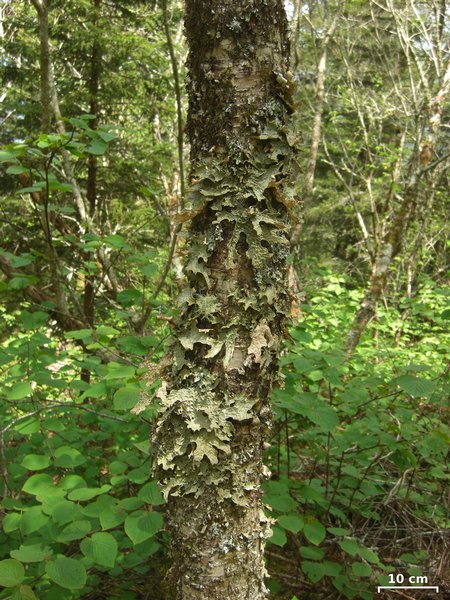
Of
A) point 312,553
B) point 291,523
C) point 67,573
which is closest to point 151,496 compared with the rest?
point 67,573

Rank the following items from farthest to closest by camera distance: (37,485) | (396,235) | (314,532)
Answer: (396,235) → (314,532) → (37,485)

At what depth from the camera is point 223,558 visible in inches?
44.9

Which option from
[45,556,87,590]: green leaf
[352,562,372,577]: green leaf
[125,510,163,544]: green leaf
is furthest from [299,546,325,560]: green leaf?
[45,556,87,590]: green leaf

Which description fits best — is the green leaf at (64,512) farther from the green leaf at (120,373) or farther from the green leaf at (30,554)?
the green leaf at (120,373)

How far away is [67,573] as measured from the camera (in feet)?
4.42

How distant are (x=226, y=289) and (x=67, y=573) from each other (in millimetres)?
991

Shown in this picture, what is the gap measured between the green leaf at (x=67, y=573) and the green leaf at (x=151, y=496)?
27 centimetres

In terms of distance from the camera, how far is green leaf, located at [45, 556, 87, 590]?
132 cm

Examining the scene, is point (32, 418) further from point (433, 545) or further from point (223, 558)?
point (433, 545)

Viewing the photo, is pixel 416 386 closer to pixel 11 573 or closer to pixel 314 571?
pixel 314 571

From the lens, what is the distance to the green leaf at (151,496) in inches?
60.0

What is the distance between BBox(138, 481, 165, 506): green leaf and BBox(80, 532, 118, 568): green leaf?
0.16 m

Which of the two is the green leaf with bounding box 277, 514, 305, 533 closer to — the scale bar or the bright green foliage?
the bright green foliage

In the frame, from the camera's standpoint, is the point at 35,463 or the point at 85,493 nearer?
the point at 85,493
